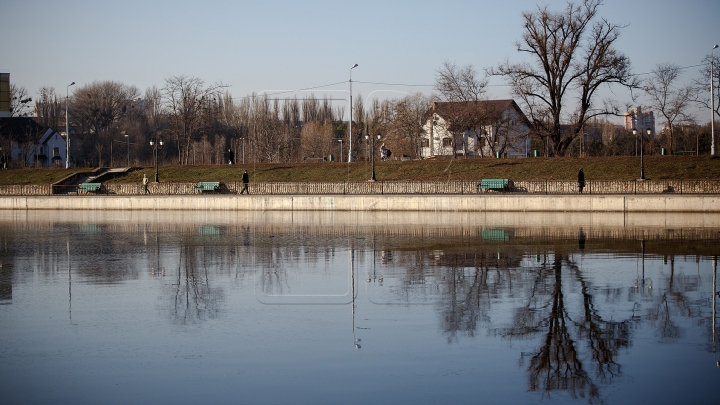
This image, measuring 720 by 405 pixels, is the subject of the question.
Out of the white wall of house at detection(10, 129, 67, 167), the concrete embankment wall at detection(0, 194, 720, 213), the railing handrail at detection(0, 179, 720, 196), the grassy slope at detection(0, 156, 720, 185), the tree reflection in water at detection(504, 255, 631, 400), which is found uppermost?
→ the white wall of house at detection(10, 129, 67, 167)

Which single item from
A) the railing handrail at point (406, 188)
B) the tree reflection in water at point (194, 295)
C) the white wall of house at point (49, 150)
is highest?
the white wall of house at point (49, 150)

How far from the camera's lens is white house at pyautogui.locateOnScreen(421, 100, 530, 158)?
6619 centimetres

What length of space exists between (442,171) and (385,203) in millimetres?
12809

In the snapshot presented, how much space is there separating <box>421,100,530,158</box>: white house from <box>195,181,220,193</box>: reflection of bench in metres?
23.9

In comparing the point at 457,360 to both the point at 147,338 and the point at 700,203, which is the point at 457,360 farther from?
the point at 700,203

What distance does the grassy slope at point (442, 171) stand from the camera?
4891 centimetres

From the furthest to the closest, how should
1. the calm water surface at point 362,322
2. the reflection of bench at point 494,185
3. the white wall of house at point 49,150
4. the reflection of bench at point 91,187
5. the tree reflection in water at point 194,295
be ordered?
the white wall of house at point 49,150 < the reflection of bench at point 91,187 < the reflection of bench at point 494,185 < the tree reflection in water at point 194,295 < the calm water surface at point 362,322

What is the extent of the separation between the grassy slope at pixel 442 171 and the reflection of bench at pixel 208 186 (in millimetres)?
4055

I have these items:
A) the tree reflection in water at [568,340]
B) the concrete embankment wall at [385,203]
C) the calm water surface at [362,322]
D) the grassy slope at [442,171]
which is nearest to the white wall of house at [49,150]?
the grassy slope at [442,171]

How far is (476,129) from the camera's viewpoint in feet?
241

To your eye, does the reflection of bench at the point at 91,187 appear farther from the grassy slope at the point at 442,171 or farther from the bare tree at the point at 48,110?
the bare tree at the point at 48,110

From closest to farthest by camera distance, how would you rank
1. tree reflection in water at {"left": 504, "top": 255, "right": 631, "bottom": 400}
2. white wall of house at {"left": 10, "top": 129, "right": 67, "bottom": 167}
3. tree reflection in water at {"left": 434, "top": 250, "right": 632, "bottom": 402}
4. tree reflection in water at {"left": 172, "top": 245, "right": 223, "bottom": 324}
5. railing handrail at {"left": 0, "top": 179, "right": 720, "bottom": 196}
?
1. tree reflection in water at {"left": 504, "top": 255, "right": 631, "bottom": 400}
2. tree reflection in water at {"left": 434, "top": 250, "right": 632, "bottom": 402}
3. tree reflection in water at {"left": 172, "top": 245, "right": 223, "bottom": 324}
4. railing handrail at {"left": 0, "top": 179, "right": 720, "bottom": 196}
5. white wall of house at {"left": 10, "top": 129, "right": 67, "bottom": 167}

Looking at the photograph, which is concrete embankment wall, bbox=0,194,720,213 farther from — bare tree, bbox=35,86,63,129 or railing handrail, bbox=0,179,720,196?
bare tree, bbox=35,86,63,129

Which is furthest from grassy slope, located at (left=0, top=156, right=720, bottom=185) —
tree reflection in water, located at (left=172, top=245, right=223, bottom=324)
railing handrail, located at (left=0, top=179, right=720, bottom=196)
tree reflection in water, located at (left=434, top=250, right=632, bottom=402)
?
tree reflection in water, located at (left=172, top=245, right=223, bottom=324)
